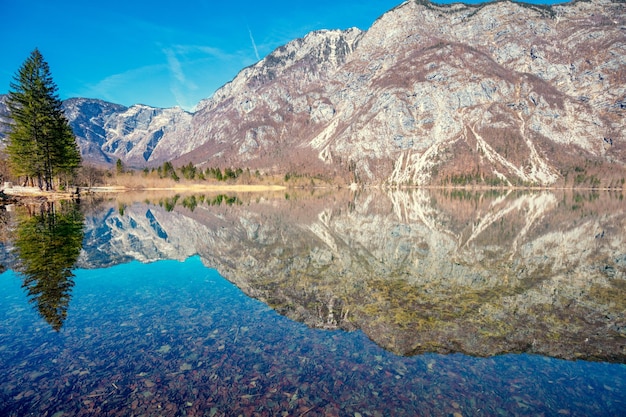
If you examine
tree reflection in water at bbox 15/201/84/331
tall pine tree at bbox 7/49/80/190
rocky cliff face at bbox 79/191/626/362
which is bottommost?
rocky cliff face at bbox 79/191/626/362

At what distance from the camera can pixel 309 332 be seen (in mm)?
12141

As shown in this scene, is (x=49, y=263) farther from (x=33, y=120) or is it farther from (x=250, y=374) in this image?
(x=33, y=120)

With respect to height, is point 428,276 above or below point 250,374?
below

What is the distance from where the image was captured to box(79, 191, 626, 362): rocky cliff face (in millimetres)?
12039

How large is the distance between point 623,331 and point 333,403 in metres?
12.1

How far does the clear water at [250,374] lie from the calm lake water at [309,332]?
49 millimetres

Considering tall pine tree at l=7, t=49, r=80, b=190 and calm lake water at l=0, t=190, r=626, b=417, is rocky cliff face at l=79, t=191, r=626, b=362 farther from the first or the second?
tall pine tree at l=7, t=49, r=80, b=190

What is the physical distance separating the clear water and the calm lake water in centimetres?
5

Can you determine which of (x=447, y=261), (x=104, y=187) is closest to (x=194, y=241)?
(x=447, y=261)

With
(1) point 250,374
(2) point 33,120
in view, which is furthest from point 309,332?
(2) point 33,120

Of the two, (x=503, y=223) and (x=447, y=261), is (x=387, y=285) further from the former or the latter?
(x=503, y=223)

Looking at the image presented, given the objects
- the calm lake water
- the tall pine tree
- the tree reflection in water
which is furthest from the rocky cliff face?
the tall pine tree

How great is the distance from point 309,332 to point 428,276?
10076mm

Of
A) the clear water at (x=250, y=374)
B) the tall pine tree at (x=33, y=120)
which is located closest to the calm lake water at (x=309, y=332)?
the clear water at (x=250, y=374)
